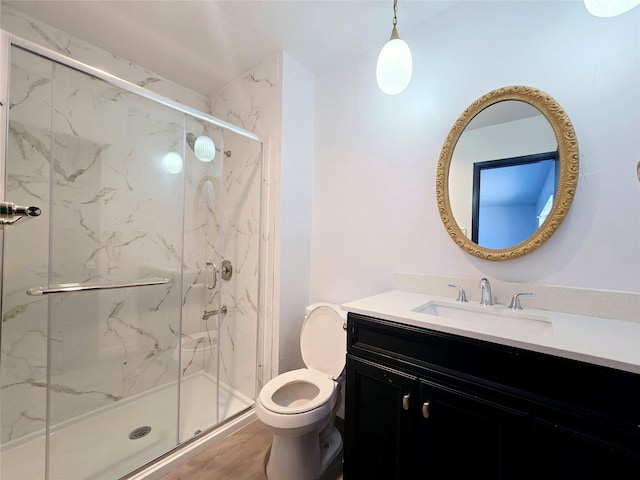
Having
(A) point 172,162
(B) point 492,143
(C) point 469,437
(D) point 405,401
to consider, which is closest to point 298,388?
(D) point 405,401

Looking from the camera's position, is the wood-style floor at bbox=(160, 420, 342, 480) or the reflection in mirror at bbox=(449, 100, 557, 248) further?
the wood-style floor at bbox=(160, 420, 342, 480)

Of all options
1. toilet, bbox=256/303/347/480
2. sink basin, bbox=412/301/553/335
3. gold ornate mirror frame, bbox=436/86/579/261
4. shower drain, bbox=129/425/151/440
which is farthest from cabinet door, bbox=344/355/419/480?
shower drain, bbox=129/425/151/440

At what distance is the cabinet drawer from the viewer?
2.28ft

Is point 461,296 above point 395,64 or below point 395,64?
below

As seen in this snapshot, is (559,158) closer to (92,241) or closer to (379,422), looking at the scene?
(379,422)

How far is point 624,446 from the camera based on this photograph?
0.68 m

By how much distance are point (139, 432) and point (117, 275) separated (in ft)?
3.25

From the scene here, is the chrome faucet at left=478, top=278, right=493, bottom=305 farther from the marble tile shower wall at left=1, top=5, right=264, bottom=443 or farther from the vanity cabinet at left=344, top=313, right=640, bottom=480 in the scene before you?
the marble tile shower wall at left=1, top=5, right=264, bottom=443

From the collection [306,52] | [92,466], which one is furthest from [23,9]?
[92,466]

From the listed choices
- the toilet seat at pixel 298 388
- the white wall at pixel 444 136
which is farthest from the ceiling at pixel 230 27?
the toilet seat at pixel 298 388

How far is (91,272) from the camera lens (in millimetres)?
1723

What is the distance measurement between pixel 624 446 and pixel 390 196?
1.29 metres

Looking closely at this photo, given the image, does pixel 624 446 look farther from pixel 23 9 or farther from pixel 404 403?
pixel 23 9

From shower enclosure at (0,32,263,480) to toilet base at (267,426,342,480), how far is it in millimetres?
585
